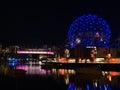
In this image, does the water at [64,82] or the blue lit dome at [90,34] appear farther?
the blue lit dome at [90,34]

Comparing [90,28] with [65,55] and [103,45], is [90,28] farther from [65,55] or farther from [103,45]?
[65,55]

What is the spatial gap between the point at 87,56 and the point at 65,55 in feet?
28.6

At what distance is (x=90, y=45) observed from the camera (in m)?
112

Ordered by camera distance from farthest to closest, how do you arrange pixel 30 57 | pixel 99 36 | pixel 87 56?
pixel 30 57, pixel 87 56, pixel 99 36

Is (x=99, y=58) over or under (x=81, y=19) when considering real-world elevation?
under

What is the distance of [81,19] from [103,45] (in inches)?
412

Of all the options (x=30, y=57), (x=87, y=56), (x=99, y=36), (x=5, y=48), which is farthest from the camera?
(x=30, y=57)

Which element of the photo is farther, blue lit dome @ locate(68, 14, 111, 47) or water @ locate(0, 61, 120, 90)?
blue lit dome @ locate(68, 14, 111, 47)

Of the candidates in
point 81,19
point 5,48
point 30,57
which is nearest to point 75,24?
point 81,19

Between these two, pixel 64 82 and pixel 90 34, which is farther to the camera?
pixel 90 34

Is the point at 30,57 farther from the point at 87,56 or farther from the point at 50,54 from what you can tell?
the point at 87,56

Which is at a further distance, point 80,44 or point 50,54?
point 50,54

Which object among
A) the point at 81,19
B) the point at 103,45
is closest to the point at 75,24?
the point at 81,19

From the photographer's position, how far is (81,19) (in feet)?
367
